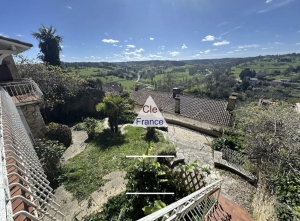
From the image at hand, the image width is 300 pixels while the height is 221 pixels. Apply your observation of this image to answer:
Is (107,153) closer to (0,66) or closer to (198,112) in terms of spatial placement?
(0,66)

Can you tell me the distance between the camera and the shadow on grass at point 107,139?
11843mm

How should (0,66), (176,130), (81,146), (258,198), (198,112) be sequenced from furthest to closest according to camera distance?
(198,112)
(176,130)
(81,146)
(0,66)
(258,198)

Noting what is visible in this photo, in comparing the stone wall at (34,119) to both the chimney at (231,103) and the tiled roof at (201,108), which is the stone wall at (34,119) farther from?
the chimney at (231,103)

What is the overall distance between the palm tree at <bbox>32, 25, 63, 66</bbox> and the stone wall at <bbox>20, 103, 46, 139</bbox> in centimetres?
1837

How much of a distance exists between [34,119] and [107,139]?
5.28 m

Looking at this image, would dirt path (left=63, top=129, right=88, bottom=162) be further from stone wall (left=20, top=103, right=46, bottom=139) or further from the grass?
stone wall (left=20, top=103, right=46, bottom=139)

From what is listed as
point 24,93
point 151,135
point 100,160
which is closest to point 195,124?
point 151,135

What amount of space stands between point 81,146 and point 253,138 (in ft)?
38.2

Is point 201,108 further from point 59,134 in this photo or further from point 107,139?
point 59,134

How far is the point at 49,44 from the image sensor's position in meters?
24.5

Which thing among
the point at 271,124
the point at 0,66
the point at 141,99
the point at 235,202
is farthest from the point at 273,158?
the point at 141,99

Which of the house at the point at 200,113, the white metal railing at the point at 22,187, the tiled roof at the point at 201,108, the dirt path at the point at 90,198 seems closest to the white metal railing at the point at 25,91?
the dirt path at the point at 90,198

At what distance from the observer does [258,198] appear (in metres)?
5.28

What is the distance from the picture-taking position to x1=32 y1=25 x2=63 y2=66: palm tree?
2381 centimetres
